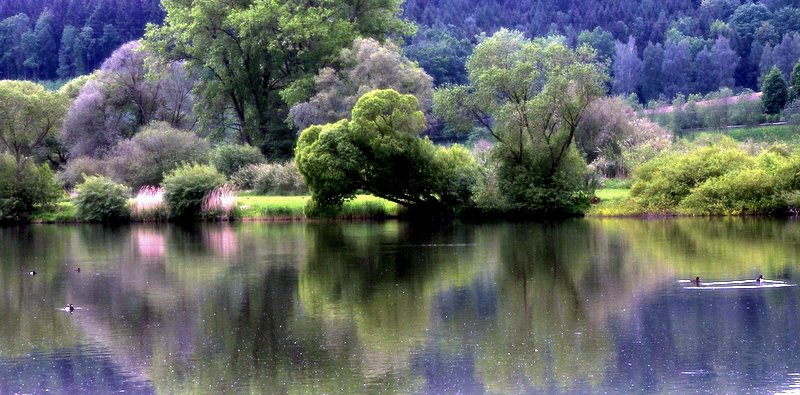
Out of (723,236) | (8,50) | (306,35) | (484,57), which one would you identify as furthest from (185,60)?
(8,50)

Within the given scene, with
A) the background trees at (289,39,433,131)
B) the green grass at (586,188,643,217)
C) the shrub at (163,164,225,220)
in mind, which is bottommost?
the green grass at (586,188,643,217)

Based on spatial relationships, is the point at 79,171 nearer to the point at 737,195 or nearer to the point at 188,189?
the point at 188,189

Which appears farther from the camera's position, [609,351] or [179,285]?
[179,285]

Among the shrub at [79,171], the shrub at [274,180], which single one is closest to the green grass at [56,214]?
the shrub at [79,171]

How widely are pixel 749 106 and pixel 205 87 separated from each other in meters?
46.0

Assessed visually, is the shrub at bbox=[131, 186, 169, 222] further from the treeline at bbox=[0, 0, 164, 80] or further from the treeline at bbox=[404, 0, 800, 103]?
the treeline at bbox=[0, 0, 164, 80]

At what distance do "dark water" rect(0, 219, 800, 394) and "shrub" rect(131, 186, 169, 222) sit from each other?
1601 centimetres

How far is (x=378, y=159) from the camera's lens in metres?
53.9

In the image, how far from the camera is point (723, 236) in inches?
1604

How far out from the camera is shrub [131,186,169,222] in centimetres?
5816

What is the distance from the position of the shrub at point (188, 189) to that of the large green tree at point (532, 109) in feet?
42.0

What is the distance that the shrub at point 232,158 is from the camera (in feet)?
218

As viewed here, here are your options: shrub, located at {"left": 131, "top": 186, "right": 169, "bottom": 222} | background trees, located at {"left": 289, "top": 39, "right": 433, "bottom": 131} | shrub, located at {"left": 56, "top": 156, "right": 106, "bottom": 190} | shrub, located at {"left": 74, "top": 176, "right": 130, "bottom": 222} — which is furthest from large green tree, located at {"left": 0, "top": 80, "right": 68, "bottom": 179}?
background trees, located at {"left": 289, "top": 39, "right": 433, "bottom": 131}

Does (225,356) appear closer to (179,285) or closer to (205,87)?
(179,285)
